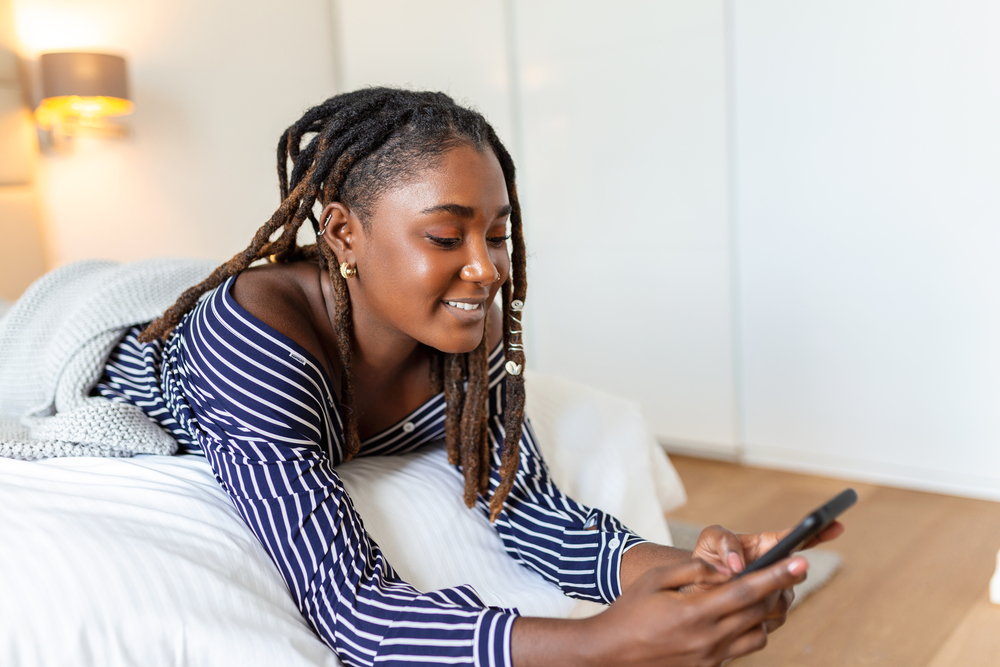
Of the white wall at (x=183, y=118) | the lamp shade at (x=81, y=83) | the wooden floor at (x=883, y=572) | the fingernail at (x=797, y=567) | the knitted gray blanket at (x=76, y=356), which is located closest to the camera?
the fingernail at (x=797, y=567)

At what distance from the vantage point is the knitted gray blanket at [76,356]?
3.74 ft

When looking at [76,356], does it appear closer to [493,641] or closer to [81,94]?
[493,641]

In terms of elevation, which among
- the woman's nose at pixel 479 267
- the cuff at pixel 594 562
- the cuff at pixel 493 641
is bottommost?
the cuff at pixel 594 562

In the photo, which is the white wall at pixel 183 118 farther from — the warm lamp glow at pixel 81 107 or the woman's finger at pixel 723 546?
the woman's finger at pixel 723 546

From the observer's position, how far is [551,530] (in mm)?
1116

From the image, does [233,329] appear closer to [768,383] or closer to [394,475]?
[394,475]

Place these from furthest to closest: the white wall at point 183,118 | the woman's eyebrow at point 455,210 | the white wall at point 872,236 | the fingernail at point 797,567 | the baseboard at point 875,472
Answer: the white wall at point 183,118
the baseboard at point 875,472
the white wall at point 872,236
the woman's eyebrow at point 455,210
the fingernail at point 797,567

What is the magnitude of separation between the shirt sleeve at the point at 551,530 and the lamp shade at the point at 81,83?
2.09 metres

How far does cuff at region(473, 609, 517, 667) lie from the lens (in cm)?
77

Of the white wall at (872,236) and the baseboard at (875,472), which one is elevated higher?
the white wall at (872,236)

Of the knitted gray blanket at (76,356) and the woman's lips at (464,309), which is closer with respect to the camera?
the woman's lips at (464,309)

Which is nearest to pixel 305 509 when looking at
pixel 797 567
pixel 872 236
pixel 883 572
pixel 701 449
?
pixel 797 567

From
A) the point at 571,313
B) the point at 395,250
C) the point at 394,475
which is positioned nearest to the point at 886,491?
the point at 571,313

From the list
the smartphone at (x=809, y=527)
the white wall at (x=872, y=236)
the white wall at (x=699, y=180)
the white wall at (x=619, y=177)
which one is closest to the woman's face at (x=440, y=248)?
the smartphone at (x=809, y=527)
